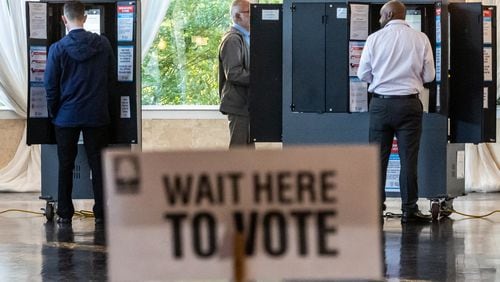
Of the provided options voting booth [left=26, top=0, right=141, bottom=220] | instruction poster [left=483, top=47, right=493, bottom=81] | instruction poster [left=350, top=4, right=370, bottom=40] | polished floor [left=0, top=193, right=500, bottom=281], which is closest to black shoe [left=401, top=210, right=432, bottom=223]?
polished floor [left=0, top=193, right=500, bottom=281]

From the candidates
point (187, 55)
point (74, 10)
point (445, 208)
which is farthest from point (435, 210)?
point (187, 55)

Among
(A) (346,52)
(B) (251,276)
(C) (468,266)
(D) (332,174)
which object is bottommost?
(C) (468,266)

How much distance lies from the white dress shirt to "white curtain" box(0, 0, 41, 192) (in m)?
5.17

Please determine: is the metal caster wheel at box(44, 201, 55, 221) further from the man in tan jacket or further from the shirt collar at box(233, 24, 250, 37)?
the shirt collar at box(233, 24, 250, 37)

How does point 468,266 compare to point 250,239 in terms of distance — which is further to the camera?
point 468,266

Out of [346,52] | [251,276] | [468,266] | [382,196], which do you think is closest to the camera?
[251,276]

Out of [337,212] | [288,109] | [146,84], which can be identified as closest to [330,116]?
[288,109]

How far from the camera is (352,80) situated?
8836 mm

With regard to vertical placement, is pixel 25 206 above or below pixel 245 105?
below

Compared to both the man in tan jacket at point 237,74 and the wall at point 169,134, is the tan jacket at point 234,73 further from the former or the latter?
the wall at point 169,134

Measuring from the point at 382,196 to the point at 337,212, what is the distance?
5.88 m

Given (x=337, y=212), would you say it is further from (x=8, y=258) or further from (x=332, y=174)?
(x=8, y=258)

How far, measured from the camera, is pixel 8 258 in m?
6.71

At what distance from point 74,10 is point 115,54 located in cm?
75
